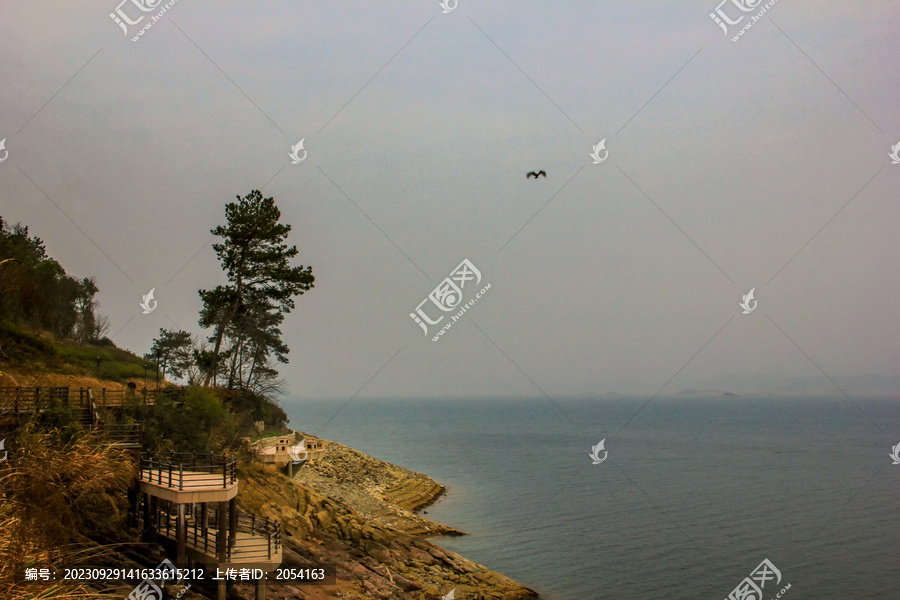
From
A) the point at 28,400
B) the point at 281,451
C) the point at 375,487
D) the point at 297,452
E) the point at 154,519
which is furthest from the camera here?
the point at 375,487

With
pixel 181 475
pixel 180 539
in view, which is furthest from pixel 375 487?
pixel 181 475

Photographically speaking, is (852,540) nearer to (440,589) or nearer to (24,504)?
(440,589)

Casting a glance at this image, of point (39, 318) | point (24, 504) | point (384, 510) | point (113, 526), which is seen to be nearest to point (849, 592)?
point (384, 510)

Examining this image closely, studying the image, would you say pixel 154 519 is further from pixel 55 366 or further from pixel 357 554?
pixel 55 366

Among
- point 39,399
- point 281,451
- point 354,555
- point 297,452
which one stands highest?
point 297,452

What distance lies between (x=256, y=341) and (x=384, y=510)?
14080 mm

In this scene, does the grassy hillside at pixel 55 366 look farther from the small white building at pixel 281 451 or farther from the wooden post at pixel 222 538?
the wooden post at pixel 222 538

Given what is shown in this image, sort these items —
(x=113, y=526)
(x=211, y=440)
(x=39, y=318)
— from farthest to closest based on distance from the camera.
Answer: (x=39, y=318)
(x=211, y=440)
(x=113, y=526)

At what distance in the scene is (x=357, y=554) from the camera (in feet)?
103

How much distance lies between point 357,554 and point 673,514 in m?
29.2

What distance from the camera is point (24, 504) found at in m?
12.0

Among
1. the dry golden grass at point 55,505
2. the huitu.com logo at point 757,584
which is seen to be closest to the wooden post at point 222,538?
the dry golden grass at point 55,505

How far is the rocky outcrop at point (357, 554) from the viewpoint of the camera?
2783 cm

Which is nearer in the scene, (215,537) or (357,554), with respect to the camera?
(215,537)
